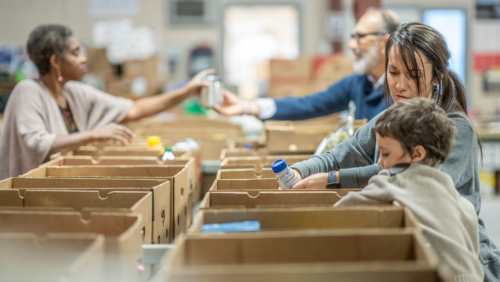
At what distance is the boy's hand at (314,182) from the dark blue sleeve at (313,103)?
1213 millimetres

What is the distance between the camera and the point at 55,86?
227 centimetres

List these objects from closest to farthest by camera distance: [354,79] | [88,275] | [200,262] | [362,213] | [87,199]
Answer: [88,275], [200,262], [362,213], [87,199], [354,79]

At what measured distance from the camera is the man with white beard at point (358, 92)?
2.35m

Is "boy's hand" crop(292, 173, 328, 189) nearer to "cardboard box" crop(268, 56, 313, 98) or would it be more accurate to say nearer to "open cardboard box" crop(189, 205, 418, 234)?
"open cardboard box" crop(189, 205, 418, 234)

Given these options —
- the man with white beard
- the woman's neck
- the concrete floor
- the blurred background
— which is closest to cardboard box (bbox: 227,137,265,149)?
the man with white beard

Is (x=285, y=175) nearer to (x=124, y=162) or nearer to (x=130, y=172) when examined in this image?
(x=130, y=172)

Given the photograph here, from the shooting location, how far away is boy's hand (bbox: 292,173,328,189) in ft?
4.48

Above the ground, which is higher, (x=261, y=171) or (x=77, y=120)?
(x=77, y=120)

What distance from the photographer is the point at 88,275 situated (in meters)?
0.80

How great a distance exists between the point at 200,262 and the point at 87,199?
0.49m

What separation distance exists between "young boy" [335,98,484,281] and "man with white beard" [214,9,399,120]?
114 centimetres

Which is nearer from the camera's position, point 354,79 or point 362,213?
point 362,213

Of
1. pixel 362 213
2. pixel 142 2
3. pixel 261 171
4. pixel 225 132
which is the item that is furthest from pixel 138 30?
pixel 362 213

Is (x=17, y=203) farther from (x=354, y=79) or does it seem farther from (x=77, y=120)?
(x=354, y=79)
